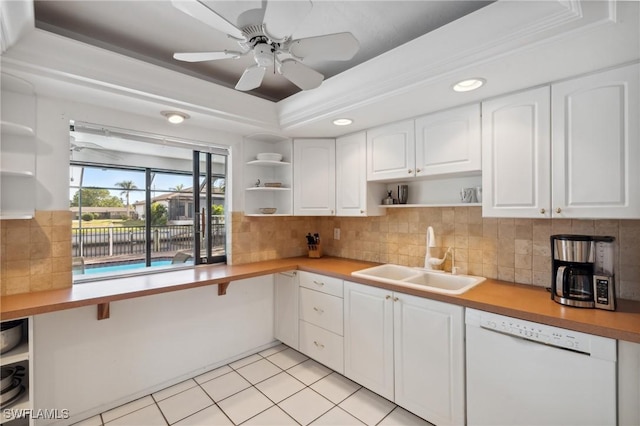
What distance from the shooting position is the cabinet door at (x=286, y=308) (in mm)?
2857

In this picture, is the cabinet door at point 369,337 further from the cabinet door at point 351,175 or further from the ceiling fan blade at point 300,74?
the ceiling fan blade at point 300,74

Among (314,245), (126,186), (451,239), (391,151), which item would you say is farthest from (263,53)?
(126,186)

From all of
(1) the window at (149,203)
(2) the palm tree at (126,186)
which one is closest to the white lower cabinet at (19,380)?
(1) the window at (149,203)

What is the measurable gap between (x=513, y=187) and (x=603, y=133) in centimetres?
48

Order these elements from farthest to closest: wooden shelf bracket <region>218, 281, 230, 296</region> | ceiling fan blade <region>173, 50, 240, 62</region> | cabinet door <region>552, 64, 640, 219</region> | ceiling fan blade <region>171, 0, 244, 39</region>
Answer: wooden shelf bracket <region>218, 281, 230, 296</region>
cabinet door <region>552, 64, 640, 219</region>
ceiling fan blade <region>173, 50, 240, 62</region>
ceiling fan blade <region>171, 0, 244, 39</region>

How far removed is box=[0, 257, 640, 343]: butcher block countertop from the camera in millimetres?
1372

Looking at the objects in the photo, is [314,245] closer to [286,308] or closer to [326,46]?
[286,308]

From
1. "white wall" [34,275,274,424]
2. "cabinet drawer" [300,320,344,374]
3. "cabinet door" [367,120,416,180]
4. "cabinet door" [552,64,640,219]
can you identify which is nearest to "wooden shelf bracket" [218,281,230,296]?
"white wall" [34,275,274,424]

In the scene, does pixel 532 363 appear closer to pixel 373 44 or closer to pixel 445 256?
pixel 445 256

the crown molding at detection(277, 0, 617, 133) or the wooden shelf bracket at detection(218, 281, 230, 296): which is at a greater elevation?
the crown molding at detection(277, 0, 617, 133)

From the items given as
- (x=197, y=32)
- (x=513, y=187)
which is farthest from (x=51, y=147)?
(x=513, y=187)

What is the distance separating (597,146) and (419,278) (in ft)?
4.60

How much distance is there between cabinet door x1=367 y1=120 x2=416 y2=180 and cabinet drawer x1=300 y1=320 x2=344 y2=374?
1426 millimetres

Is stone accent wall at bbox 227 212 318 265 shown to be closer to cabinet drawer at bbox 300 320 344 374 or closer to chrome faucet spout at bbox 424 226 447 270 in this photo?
cabinet drawer at bbox 300 320 344 374
